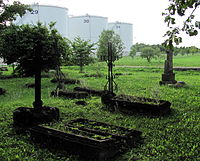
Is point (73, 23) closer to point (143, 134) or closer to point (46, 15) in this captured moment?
point (46, 15)

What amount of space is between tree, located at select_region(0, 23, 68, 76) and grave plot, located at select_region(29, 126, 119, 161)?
8.39 metres

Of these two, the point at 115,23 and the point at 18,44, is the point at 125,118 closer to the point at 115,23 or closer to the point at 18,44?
the point at 18,44

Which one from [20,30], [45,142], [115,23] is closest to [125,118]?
[45,142]

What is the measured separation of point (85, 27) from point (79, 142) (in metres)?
39.7

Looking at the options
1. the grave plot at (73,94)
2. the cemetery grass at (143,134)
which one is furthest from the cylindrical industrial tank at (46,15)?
the cemetery grass at (143,134)

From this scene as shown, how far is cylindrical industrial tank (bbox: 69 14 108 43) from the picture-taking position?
41.6m

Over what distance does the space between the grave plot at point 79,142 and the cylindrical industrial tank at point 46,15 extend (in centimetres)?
2881

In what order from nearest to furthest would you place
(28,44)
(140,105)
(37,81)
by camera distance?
(37,81) → (140,105) → (28,44)

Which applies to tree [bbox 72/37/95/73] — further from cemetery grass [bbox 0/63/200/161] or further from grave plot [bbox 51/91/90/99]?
cemetery grass [bbox 0/63/200/161]

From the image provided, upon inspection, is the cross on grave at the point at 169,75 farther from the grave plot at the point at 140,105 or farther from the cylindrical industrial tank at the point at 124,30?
the cylindrical industrial tank at the point at 124,30

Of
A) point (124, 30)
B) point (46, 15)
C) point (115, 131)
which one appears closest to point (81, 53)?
point (115, 131)

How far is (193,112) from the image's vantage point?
6574 mm

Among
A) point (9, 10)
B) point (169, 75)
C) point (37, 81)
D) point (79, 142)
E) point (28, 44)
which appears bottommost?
point (79, 142)

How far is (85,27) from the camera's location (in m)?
42.2
